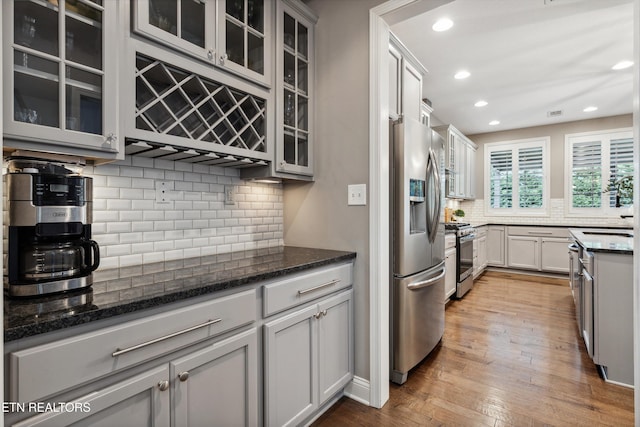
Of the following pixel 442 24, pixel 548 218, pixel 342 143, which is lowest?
pixel 548 218

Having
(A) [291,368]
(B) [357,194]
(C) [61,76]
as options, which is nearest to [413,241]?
(B) [357,194]

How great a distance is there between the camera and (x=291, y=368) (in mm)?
1582

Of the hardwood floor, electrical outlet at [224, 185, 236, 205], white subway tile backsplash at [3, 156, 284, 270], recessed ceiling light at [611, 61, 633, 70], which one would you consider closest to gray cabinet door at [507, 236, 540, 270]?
the hardwood floor

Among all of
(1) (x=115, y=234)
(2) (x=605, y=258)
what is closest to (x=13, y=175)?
(1) (x=115, y=234)

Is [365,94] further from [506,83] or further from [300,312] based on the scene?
[506,83]

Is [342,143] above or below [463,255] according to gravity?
above

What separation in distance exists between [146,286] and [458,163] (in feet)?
17.7

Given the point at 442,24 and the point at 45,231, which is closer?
the point at 45,231

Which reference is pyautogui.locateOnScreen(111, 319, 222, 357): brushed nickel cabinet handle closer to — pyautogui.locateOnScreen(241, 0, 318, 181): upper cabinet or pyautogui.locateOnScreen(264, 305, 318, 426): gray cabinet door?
pyautogui.locateOnScreen(264, 305, 318, 426): gray cabinet door

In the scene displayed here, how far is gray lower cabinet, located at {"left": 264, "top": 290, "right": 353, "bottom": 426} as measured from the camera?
1486mm

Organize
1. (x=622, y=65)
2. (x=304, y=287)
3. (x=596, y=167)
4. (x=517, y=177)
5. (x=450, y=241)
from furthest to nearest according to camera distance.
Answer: (x=517, y=177), (x=596, y=167), (x=450, y=241), (x=622, y=65), (x=304, y=287)

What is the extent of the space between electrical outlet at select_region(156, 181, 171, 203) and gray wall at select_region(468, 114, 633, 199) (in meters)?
6.49

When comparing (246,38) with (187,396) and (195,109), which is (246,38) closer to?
(195,109)

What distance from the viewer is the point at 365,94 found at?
1997 millimetres
